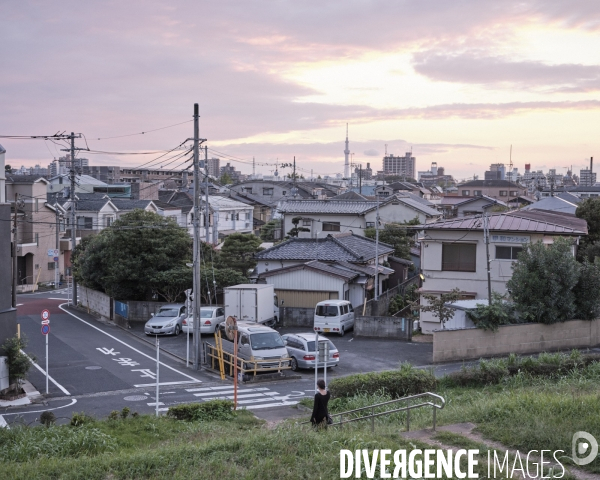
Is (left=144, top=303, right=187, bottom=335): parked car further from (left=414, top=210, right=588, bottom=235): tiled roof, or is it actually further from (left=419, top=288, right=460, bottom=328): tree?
(left=414, top=210, right=588, bottom=235): tiled roof

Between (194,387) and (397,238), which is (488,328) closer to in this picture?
(194,387)

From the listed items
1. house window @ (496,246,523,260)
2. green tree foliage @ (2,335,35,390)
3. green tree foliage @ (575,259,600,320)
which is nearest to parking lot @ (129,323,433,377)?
house window @ (496,246,523,260)

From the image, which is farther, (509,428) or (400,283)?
(400,283)

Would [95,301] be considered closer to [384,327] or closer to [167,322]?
[167,322]

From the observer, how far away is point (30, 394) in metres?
20.7

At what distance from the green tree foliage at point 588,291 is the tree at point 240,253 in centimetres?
2045

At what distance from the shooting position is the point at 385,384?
1838 centimetres

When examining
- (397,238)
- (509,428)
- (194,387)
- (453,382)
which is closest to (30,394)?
(194,387)

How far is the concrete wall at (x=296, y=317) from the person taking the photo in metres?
31.5

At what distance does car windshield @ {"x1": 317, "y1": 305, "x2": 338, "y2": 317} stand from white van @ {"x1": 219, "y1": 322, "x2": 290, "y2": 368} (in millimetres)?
6171

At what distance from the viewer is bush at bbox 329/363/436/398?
59.5 feet

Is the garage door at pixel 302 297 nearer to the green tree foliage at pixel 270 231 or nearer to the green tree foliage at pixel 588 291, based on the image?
the green tree foliage at pixel 588 291

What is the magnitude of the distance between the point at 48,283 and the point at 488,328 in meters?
40.8

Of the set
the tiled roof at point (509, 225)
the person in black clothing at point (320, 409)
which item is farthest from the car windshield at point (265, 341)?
the person in black clothing at point (320, 409)
